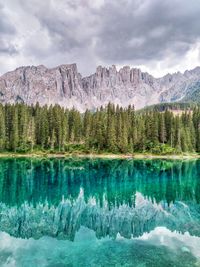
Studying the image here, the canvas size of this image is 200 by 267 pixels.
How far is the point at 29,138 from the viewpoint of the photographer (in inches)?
4520

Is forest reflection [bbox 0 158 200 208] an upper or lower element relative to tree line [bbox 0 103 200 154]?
lower

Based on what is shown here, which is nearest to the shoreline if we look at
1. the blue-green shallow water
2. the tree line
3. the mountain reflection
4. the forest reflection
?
the tree line

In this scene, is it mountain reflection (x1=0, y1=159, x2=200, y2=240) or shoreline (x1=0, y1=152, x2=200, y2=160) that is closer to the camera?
mountain reflection (x1=0, y1=159, x2=200, y2=240)

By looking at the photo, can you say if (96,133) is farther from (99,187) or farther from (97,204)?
(97,204)

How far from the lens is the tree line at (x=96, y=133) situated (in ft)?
358

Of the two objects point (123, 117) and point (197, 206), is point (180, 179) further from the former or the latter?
point (123, 117)

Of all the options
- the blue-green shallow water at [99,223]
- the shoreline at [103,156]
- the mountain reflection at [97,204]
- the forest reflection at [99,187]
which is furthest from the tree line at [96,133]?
the blue-green shallow water at [99,223]

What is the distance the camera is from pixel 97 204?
1502 inches

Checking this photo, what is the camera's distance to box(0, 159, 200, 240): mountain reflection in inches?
1115

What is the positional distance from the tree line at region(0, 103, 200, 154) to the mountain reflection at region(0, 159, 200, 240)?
4650 cm

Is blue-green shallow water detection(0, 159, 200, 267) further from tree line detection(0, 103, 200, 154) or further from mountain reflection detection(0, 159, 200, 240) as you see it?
tree line detection(0, 103, 200, 154)

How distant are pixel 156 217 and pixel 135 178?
95.2 ft

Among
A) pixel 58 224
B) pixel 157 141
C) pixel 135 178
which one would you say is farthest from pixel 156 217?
pixel 157 141

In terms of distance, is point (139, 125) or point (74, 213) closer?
point (74, 213)
